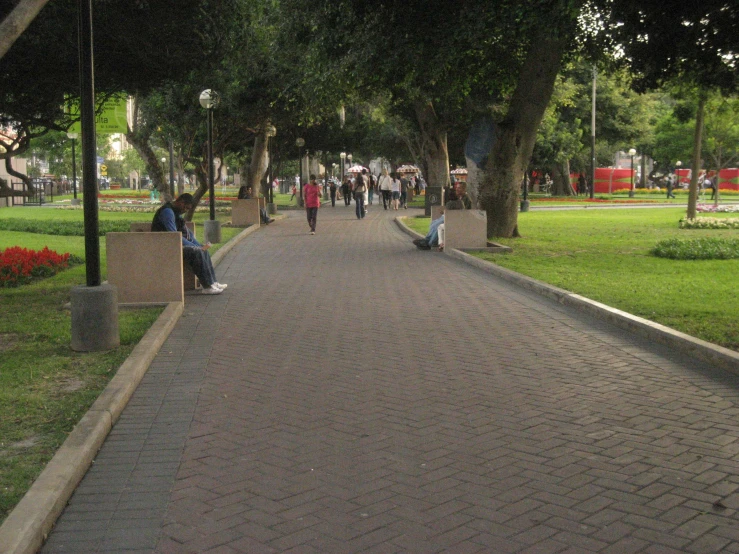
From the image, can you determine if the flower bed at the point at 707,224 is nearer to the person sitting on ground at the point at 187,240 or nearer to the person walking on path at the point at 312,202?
the person walking on path at the point at 312,202

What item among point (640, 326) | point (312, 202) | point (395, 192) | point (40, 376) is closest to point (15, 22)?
point (40, 376)

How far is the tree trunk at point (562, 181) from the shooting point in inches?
2372

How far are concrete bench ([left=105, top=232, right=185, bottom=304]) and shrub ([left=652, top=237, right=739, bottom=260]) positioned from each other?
9385 mm

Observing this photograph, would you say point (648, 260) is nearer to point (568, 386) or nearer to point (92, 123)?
point (568, 386)

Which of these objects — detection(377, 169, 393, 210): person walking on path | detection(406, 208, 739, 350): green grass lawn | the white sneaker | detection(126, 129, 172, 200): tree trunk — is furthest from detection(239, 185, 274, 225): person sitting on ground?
the white sneaker

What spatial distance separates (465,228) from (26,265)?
8.78 m

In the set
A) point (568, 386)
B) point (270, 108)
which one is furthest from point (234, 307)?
point (270, 108)

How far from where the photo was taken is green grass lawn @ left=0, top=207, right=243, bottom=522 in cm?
510

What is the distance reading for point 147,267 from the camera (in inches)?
430

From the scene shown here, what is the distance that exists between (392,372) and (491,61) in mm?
15297

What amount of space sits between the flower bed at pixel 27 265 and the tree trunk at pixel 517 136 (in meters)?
9.34

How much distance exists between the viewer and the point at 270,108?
27828mm

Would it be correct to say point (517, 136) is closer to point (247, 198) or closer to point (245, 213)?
point (245, 213)

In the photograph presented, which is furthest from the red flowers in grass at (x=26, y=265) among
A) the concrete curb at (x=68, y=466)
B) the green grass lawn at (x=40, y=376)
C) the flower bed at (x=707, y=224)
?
the flower bed at (x=707, y=224)
